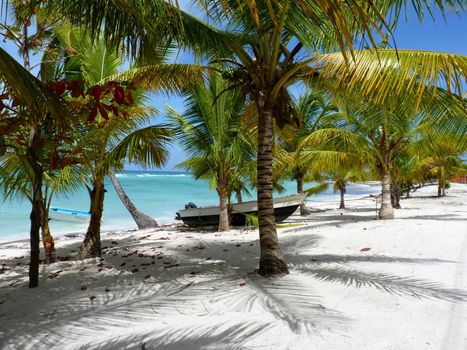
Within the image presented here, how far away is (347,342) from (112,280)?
3144 millimetres

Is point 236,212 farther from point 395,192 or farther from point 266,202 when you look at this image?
point 395,192

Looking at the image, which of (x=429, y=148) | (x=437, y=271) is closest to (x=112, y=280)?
(x=437, y=271)

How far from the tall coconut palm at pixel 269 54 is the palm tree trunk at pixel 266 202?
0.5 inches

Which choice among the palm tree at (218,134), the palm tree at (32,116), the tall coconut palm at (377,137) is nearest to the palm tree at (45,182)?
the palm tree at (32,116)

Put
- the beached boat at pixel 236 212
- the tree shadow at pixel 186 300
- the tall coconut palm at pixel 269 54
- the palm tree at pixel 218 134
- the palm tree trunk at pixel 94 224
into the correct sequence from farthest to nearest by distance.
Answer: the beached boat at pixel 236 212
the palm tree at pixel 218 134
the palm tree trunk at pixel 94 224
the tall coconut palm at pixel 269 54
the tree shadow at pixel 186 300

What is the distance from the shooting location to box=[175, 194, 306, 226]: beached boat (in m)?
11.8

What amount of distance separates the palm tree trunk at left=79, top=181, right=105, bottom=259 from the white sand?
432 mm

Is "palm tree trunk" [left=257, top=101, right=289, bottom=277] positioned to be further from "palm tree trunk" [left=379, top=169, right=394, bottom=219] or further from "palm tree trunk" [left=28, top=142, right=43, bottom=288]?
"palm tree trunk" [left=379, top=169, right=394, bottom=219]

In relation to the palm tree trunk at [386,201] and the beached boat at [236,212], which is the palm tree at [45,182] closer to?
the beached boat at [236,212]

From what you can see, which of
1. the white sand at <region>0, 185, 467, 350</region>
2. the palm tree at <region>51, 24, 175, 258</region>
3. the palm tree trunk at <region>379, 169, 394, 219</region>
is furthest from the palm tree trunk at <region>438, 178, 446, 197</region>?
the palm tree at <region>51, 24, 175, 258</region>

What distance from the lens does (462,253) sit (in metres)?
5.15

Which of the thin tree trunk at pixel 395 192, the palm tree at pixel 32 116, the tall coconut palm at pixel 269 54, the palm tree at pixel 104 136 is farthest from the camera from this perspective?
the thin tree trunk at pixel 395 192

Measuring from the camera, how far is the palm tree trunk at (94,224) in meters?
6.02

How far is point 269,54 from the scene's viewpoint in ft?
14.3
